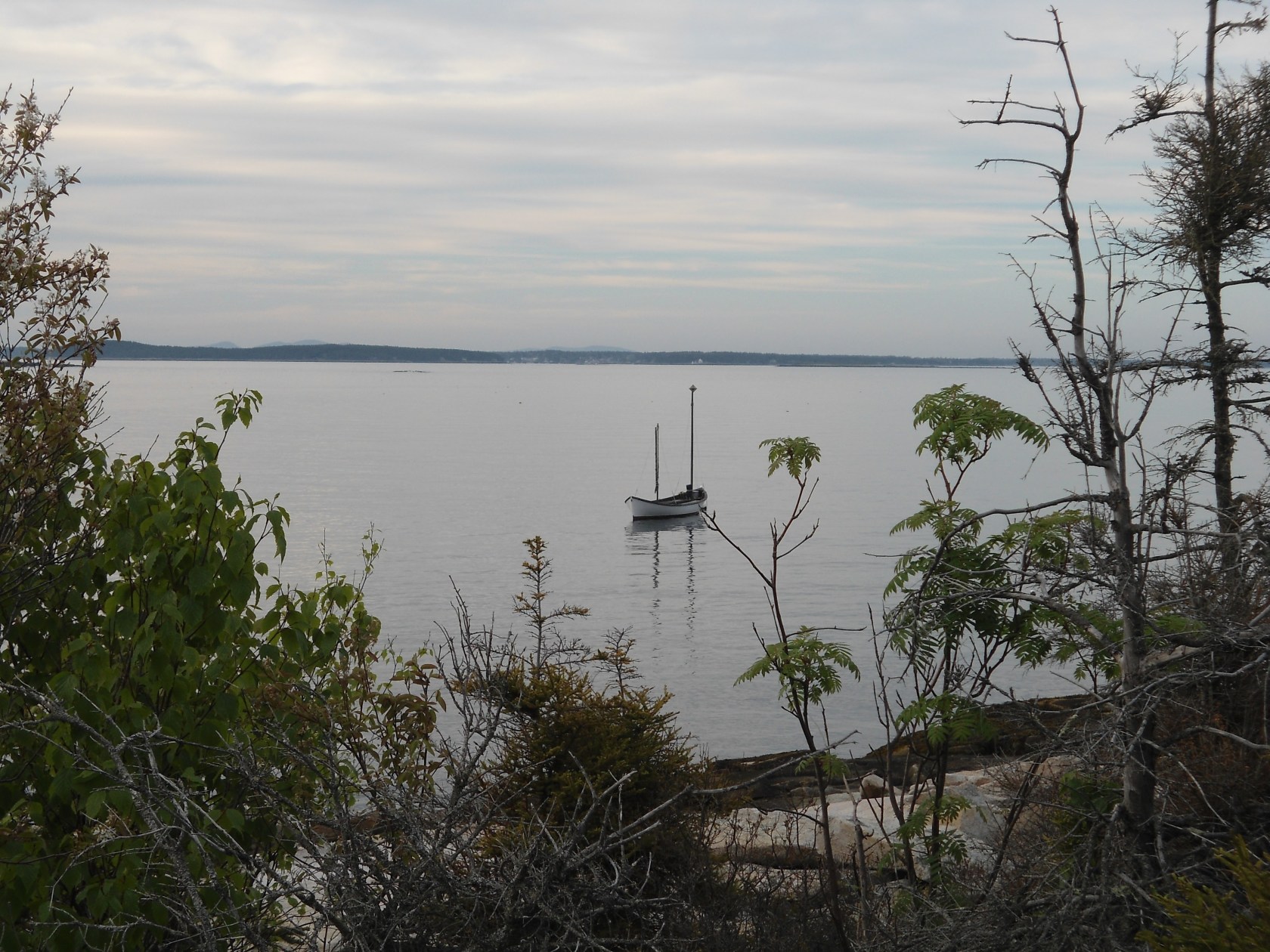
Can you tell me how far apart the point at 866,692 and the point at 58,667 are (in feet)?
81.5

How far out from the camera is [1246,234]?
55.6ft

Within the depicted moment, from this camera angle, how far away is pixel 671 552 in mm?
54781

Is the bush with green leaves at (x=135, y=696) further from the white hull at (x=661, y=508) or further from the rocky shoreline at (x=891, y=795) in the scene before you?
the white hull at (x=661, y=508)

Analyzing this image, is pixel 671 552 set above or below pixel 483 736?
below

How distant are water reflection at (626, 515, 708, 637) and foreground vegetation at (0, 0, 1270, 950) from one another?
29.1 m

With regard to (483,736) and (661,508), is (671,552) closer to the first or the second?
(661,508)

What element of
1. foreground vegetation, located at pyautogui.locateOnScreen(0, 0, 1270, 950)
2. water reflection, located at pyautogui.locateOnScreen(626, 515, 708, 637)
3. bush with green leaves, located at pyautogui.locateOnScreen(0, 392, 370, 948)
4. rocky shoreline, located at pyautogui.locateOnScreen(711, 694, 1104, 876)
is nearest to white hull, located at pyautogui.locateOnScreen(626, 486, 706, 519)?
A: water reflection, located at pyautogui.locateOnScreen(626, 515, 708, 637)

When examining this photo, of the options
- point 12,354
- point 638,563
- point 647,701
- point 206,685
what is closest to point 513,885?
point 206,685

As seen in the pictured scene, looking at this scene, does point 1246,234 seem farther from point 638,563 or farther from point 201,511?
point 638,563

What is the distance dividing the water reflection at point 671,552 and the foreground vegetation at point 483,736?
29082 mm

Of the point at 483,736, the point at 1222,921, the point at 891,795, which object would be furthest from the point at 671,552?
the point at 1222,921

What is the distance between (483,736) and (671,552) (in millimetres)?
49275

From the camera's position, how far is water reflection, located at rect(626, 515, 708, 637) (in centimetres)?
4056

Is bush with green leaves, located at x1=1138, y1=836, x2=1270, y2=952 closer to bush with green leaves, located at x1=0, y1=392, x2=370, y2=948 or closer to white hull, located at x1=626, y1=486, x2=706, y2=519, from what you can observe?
bush with green leaves, located at x1=0, y1=392, x2=370, y2=948
